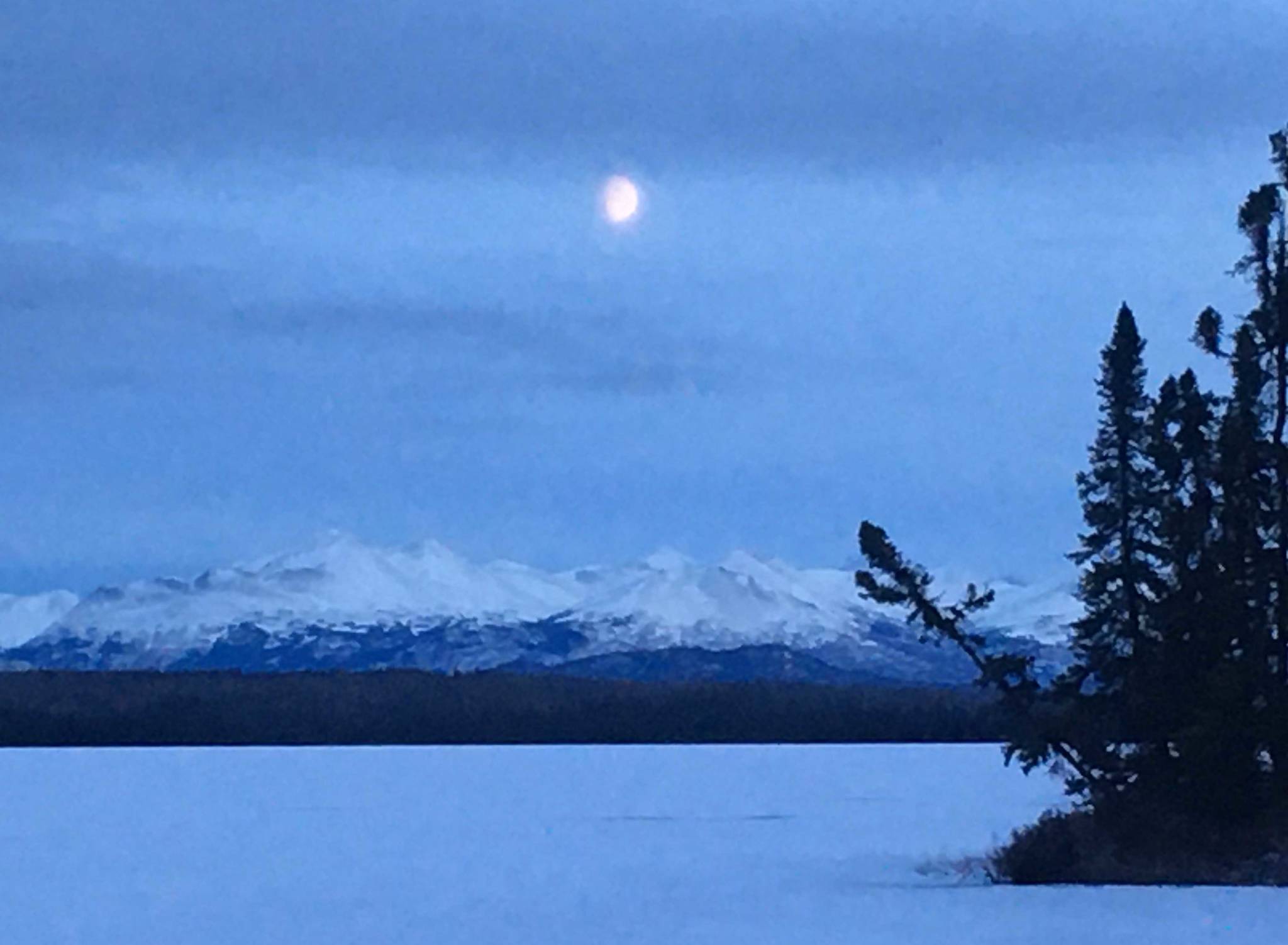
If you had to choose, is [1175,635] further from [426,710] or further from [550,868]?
[426,710]

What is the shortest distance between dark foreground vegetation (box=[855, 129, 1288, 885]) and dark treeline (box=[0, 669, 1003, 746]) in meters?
103

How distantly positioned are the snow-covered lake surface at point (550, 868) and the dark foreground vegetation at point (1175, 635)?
120 inches

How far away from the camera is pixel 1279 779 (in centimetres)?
4569

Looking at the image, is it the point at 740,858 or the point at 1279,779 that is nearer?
the point at 1279,779

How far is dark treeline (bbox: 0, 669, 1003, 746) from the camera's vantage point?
156 metres

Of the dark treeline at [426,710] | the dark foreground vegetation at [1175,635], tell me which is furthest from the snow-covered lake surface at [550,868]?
the dark treeline at [426,710]

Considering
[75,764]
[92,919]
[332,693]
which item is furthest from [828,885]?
[332,693]

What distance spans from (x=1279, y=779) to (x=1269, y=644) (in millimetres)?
2952

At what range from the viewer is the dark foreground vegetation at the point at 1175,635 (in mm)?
45188

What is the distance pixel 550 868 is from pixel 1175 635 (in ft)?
48.1

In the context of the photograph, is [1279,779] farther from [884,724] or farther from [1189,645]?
[884,724]

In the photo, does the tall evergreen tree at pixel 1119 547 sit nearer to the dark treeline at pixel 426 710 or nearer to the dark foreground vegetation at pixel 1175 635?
the dark foreground vegetation at pixel 1175 635

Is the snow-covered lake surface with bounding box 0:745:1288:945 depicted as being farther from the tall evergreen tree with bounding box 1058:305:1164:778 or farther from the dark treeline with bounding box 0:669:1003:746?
the dark treeline with bounding box 0:669:1003:746

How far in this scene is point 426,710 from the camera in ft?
541
